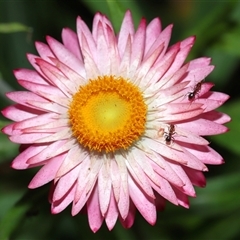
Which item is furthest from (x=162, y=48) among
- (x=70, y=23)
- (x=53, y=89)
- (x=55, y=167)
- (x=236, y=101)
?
(x=70, y=23)

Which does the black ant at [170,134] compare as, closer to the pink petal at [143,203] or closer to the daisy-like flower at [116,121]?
the daisy-like flower at [116,121]

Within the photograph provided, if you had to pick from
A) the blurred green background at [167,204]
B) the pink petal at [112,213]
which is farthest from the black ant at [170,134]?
the blurred green background at [167,204]

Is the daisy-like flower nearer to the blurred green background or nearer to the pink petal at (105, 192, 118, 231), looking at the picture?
the pink petal at (105, 192, 118, 231)

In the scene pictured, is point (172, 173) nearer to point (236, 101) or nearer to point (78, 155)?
point (78, 155)

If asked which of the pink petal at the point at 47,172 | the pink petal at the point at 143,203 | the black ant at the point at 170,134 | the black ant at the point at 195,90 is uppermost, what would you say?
the black ant at the point at 195,90

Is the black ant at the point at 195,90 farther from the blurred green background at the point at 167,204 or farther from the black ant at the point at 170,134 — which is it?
the blurred green background at the point at 167,204

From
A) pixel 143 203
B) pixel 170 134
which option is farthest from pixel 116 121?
pixel 143 203

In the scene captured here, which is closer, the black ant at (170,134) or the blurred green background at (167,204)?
the black ant at (170,134)

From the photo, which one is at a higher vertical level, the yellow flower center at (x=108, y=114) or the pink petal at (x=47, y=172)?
the yellow flower center at (x=108, y=114)
